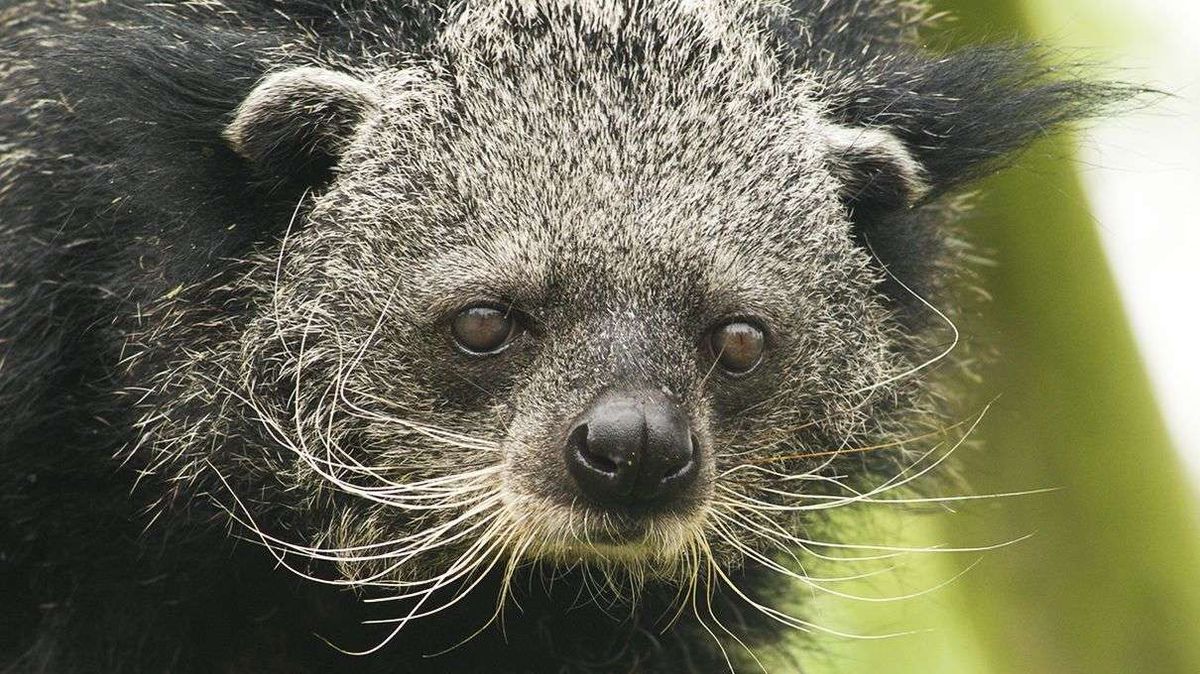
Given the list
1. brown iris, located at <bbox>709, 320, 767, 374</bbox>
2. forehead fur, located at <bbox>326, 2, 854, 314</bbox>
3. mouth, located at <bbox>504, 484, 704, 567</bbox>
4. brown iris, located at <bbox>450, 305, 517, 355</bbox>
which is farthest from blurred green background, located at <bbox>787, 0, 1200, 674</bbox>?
brown iris, located at <bbox>450, 305, 517, 355</bbox>

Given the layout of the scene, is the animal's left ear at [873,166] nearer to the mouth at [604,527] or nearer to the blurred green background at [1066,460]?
the blurred green background at [1066,460]

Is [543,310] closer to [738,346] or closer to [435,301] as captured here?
[435,301]

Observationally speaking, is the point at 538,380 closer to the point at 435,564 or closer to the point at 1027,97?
the point at 435,564

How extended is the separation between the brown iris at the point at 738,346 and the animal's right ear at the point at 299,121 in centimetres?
149

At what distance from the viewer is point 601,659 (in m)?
6.50

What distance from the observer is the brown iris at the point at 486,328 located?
523cm

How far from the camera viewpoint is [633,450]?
4855 millimetres

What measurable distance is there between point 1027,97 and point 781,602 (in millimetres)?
2513

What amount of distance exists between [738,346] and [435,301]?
107 centimetres

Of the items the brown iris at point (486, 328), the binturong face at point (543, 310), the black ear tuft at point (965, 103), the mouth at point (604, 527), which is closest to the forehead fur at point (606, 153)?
the binturong face at point (543, 310)

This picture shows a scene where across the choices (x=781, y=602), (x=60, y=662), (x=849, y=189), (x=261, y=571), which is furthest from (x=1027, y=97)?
(x=60, y=662)

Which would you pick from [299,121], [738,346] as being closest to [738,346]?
[738,346]

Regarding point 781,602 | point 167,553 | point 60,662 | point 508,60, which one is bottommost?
point 781,602

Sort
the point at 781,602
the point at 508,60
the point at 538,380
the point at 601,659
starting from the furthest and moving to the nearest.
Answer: the point at 781,602
the point at 601,659
the point at 508,60
the point at 538,380
